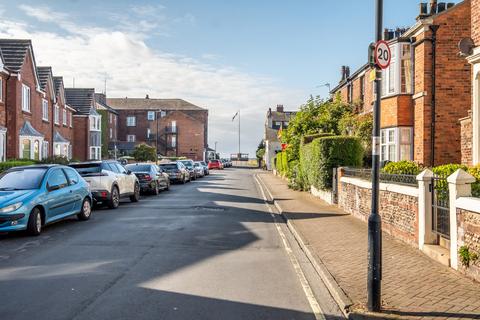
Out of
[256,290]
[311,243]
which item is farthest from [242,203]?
[256,290]

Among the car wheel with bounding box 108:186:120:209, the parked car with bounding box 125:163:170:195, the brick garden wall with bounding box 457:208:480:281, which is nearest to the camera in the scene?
the brick garden wall with bounding box 457:208:480:281

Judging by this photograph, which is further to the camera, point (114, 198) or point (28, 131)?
point (28, 131)

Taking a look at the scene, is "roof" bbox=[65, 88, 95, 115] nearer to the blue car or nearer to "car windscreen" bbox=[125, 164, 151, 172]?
"car windscreen" bbox=[125, 164, 151, 172]

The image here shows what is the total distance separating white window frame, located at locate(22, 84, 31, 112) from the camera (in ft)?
108

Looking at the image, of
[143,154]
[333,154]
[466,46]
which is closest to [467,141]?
[466,46]

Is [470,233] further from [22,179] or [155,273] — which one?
[22,179]

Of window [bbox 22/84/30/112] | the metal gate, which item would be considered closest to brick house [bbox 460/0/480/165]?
the metal gate

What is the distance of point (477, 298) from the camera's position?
633cm

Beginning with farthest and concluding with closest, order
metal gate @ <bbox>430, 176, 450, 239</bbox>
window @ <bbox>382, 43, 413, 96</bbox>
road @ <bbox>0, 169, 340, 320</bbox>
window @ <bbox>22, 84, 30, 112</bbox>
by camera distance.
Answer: window @ <bbox>22, 84, 30, 112</bbox>
window @ <bbox>382, 43, 413, 96</bbox>
metal gate @ <bbox>430, 176, 450, 239</bbox>
road @ <bbox>0, 169, 340, 320</bbox>

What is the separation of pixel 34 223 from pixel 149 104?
96366mm

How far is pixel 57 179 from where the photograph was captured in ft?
42.9

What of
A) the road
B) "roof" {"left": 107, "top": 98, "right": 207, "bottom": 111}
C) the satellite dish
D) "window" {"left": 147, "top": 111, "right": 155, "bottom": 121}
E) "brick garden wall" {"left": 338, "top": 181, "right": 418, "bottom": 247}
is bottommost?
the road

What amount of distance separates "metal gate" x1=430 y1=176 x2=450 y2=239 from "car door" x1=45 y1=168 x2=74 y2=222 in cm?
850

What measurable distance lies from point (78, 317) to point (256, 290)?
2407 millimetres
